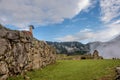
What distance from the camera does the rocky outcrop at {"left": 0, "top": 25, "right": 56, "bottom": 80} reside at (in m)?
27.5

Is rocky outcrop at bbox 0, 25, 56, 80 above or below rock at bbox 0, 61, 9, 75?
above

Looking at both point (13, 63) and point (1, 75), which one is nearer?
point (1, 75)

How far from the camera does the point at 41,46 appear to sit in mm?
41094

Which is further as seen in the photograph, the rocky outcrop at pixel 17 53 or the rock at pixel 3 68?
the rocky outcrop at pixel 17 53

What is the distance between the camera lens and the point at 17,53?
99.7 feet

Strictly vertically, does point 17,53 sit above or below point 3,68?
above

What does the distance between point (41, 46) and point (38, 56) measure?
11.3 ft

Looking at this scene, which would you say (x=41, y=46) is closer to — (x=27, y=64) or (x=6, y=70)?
(x=27, y=64)

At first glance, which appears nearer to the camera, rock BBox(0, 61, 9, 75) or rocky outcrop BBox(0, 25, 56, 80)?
rock BBox(0, 61, 9, 75)

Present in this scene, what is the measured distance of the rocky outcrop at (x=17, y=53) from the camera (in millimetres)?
27453

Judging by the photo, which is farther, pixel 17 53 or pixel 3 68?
pixel 17 53

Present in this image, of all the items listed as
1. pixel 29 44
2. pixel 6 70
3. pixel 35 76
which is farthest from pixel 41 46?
pixel 6 70

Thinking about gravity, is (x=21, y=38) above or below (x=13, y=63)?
above

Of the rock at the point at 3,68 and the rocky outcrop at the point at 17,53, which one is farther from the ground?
the rocky outcrop at the point at 17,53
